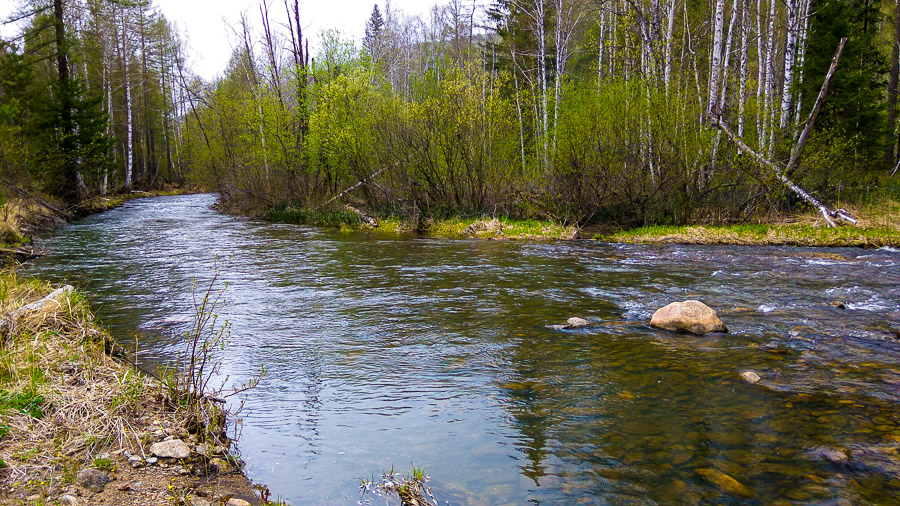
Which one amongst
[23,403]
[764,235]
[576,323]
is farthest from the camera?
[764,235]

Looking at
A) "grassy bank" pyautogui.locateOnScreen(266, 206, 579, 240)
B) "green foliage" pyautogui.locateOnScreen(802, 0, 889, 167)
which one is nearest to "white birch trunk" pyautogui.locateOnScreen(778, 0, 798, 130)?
"green foliage" pyautogui.locateOnScreen(802, 0, 889, 167)

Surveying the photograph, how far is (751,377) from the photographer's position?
5.36 m

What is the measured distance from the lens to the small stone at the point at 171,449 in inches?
140

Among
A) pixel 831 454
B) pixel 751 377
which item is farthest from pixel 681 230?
pixel 831 454

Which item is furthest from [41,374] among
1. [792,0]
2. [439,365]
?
[792,0]

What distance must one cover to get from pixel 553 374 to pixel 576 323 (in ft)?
6.24

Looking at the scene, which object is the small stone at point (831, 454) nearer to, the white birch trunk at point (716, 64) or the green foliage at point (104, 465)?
the green foliage at point (104, 465)

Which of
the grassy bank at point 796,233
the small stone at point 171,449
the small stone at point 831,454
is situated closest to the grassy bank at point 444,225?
the grassy bank at point 796,233

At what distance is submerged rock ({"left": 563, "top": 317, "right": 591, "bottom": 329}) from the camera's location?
7395mm

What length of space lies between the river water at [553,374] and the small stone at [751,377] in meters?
0.07

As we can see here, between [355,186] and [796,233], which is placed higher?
[355,186]

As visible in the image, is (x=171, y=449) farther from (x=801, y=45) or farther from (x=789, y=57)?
(x=801, y=45)

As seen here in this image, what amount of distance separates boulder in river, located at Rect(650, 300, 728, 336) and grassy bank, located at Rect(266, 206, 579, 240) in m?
9.52

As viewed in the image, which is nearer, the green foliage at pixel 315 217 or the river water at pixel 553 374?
the river water at pixel 553 374
